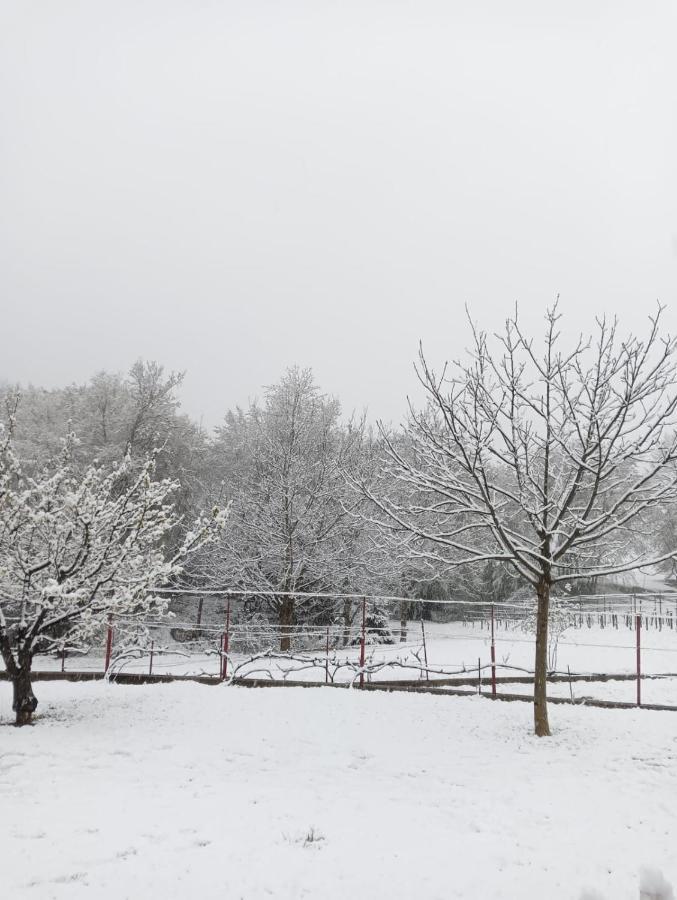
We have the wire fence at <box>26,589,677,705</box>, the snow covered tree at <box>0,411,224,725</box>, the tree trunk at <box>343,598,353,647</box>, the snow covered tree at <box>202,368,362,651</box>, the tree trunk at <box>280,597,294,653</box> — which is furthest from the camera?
the tree trunk at <box>343,598,353,647</box>

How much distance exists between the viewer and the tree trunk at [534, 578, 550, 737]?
8.58 m

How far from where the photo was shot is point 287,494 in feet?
69.4

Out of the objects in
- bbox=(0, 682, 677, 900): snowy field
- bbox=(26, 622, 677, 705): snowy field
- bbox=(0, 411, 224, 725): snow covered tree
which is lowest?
bbox=(26, 622, 677, 705): snowy field

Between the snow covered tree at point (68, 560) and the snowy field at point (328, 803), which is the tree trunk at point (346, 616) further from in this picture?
the snow covered tree at point (68, 560)

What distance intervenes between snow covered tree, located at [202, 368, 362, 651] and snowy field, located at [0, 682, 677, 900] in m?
11.2

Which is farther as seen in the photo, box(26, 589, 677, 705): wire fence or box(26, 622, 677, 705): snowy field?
box(26, 622, 677, 705): snowy field

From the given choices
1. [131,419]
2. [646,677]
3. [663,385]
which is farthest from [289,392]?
[663,385]

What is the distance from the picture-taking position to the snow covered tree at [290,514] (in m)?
21.1

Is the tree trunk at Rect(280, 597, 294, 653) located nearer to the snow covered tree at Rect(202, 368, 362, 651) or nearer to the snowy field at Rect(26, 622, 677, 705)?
the snow covered tree at Rect(202, 368, 362, 651)

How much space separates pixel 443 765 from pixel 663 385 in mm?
5863

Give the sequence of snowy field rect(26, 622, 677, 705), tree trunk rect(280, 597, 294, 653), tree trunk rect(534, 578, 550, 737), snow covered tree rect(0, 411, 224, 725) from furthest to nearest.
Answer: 1. tree trunk rect(280, 597, 294, 653)
2. snowy field rect(26, 622, 677, 705)
3. tree trunk rect(534, 578, 550, 737)
4. snow covered tree rect(0, 411, 224, 725)

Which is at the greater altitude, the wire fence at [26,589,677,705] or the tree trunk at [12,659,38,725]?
the tree trunk at [12,659,38,725]

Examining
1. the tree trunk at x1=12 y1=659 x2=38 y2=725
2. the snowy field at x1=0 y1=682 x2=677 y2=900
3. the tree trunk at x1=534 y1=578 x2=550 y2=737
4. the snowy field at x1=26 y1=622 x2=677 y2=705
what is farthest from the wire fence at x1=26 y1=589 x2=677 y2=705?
the tree trunk at x1=534 y1=578 x2=550 y2=737

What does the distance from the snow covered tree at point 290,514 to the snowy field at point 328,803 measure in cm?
1117
